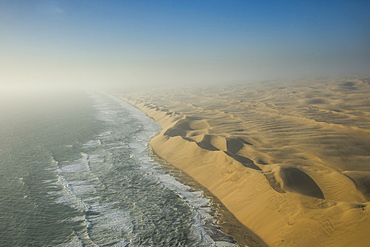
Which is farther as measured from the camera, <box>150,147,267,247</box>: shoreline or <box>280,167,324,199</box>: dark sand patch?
<box>280,167,324,199</box>: dark sand patch

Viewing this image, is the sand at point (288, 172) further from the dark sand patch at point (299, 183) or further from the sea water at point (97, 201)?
the sea water at point (97, 201)

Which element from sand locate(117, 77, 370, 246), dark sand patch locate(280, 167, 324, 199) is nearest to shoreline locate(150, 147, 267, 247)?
sand locate(117, 77, 370, 246)

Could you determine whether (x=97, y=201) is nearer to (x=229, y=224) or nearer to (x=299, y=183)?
(x=229, y=224)

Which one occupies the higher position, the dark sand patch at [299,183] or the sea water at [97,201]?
the dark sand patch at [299,183]

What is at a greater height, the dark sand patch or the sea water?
the dark sand patch

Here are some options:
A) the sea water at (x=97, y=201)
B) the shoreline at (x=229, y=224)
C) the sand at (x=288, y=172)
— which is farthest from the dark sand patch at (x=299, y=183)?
the sea water at (x=97, y=201)

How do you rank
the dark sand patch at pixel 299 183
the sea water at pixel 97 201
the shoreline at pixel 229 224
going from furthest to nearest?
the dark sand patch at pixel 299 183
the sea water at pixel 97 201
the shoreline at pixel 229 224

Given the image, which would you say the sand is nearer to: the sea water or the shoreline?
the shoreline

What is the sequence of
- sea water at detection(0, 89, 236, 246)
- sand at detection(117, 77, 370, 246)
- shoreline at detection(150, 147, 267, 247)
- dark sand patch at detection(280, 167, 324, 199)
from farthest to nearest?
dark sand patch at detection(280, 167, 324, 199) → sea water at detection(0, 89, 236, 246) → shoreline at detection(150, 147, 267, 247) → sand at detection(117, 77, 370, 246)

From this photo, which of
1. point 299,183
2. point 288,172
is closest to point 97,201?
point 288,172
